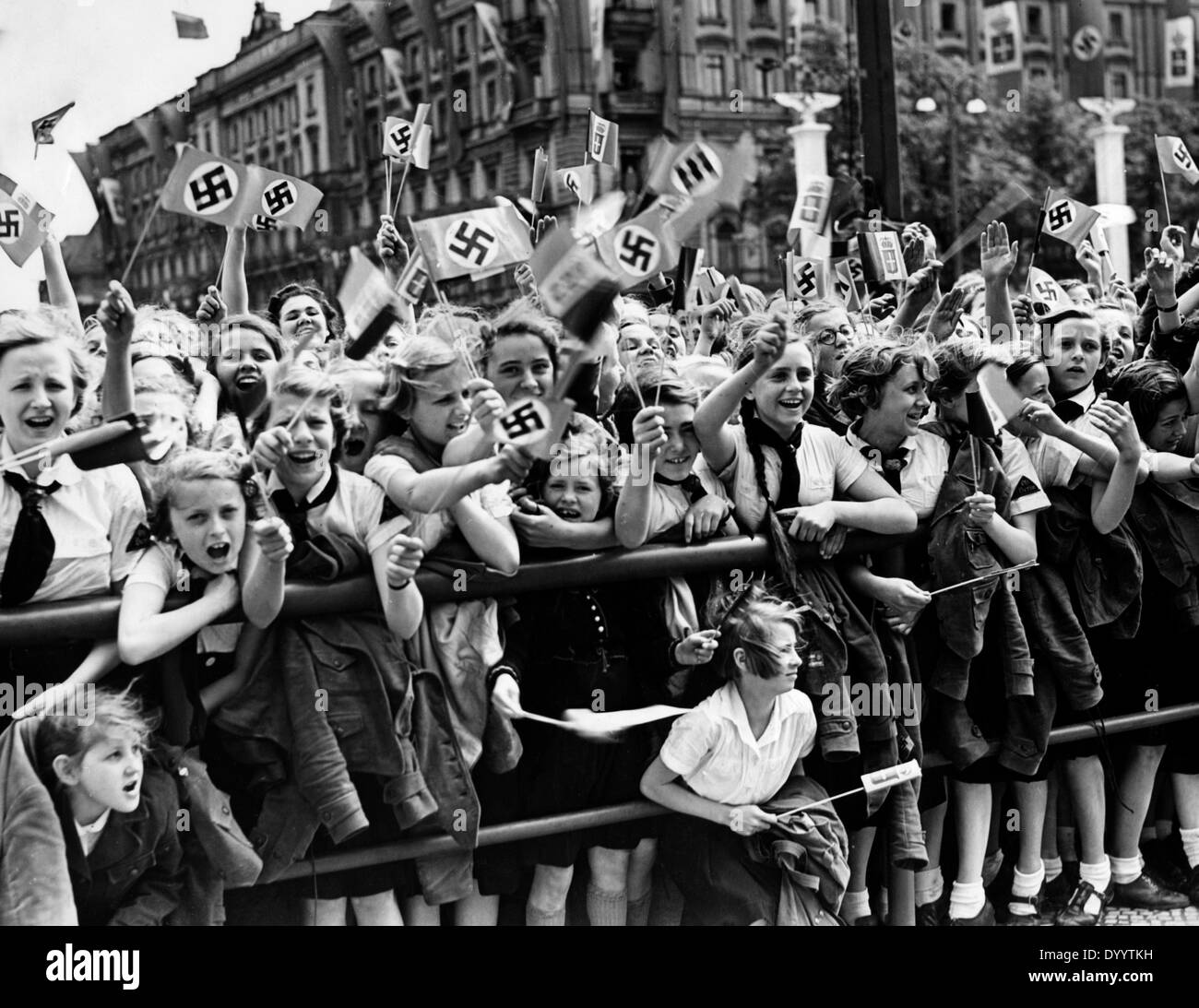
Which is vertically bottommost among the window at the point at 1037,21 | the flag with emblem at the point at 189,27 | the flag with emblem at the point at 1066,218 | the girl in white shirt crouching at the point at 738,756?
the girl in white shirt crouching at the point at 738,756

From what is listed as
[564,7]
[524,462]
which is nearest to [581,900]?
[524,462]

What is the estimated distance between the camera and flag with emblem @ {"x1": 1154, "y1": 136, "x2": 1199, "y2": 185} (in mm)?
5801

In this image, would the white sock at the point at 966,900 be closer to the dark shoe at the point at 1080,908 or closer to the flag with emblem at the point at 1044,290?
the dark shoe at the point at 1080,908

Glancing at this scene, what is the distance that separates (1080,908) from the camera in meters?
4.61

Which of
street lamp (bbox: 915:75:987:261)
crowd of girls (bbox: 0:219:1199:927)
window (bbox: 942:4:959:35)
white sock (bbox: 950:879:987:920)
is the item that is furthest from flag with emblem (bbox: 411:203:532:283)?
window (bbox: 942:4:959:35)

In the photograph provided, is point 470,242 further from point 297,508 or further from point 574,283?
point 297,508

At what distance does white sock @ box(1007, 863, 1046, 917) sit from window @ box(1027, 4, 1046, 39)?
12.8 metres

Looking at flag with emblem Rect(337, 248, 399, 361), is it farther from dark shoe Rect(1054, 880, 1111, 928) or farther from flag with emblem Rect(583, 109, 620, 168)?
dark shoe Rect(1054, 880, 1111, 928)

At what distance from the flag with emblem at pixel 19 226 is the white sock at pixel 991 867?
3.17m

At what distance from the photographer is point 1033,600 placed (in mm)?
4484

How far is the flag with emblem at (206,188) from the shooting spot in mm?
4402

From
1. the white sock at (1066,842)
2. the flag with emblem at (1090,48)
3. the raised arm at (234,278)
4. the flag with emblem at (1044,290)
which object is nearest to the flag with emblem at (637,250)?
the raised arm at (234,278)

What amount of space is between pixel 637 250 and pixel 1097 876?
7.36 ft
